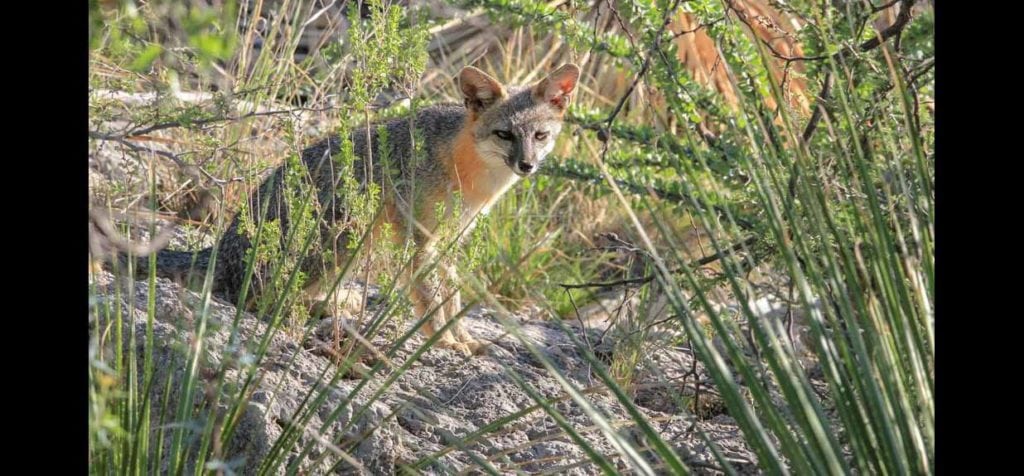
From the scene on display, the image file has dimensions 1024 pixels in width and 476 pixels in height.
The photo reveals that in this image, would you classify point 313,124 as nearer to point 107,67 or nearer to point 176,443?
point 107,67

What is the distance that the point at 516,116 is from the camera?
4977 mm

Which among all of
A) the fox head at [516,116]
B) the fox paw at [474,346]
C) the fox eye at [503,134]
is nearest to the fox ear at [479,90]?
the fox head at [516,116]

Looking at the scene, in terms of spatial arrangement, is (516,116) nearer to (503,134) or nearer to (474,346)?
A: (503,134)

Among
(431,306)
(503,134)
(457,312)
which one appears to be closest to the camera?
(431,306)

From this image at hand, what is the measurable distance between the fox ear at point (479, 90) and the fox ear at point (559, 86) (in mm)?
169

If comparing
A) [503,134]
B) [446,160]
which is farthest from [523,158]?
[446,160]

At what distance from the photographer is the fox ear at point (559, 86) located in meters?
4.96

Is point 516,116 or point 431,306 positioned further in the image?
point 516,116

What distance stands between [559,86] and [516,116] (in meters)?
0.25

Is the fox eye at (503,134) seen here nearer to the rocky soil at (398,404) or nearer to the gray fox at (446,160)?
the gray fox at (446,160)

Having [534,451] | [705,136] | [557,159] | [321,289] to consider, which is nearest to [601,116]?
[557,159]

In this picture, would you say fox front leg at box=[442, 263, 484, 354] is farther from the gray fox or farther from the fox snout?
the fox snout

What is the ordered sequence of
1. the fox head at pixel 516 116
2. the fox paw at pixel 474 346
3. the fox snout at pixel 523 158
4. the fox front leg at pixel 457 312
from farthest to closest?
1. the fox head at pixel 516 116
2. the fox snout at pixel 523 158
3. the fox paw at pixel 474 346
4. the fox front leg at pixel 457 312

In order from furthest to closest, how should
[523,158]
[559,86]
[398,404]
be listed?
[559,86] → [523,158] → [398,404]
